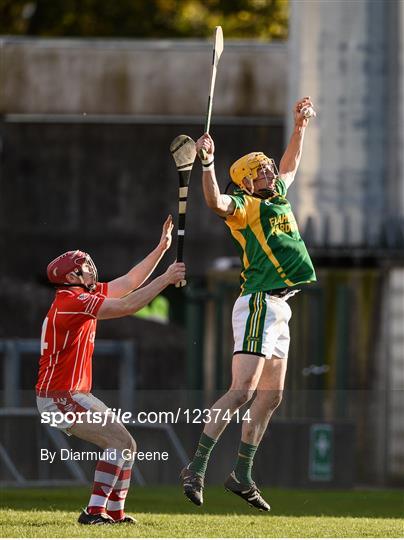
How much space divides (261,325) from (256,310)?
14 cm

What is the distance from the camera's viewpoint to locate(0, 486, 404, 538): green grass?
12164mm

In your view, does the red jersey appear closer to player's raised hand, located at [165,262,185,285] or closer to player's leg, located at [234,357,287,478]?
player's raised hand, located at [165,262,185,285]

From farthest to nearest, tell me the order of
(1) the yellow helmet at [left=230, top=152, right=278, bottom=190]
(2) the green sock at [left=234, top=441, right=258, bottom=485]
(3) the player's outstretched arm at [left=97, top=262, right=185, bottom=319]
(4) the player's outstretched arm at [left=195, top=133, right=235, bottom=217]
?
(1) the yellow helmet at [left=230, top=152, right=278, bottom=190]
(2) the green sock at [left=234, top=441, right=258, bottom=485]
(3) the player's outstretched arm at [left=97, top=262, right=185, bottom=319]
(4) the player's outstretched arm at [left=195, top=133, right=235, bottom=217]

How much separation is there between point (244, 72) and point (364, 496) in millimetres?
14062

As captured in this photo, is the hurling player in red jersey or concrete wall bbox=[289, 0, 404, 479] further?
concrete wall bbox=[289, 0, 404, 479]

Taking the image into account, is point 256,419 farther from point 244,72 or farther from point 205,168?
point 244,72

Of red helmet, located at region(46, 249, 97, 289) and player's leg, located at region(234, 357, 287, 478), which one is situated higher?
red helmet, located at region(46, 249, 97, 289)

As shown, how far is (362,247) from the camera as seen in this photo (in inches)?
977

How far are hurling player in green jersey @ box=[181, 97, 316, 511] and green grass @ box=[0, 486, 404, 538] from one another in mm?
396

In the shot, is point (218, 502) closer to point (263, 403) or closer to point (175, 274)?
point (263, 403)

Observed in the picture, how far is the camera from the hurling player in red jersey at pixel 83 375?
12469 mm

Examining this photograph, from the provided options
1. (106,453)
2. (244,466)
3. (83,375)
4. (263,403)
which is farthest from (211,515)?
(83,375)

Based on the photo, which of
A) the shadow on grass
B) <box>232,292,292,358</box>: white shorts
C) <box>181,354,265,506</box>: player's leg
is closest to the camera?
<box>181,354,265,506</box>: player's leg

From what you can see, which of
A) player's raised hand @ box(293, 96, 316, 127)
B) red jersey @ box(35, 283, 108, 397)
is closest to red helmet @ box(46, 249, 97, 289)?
red jersey @ box(35, 283, 108, 397)
